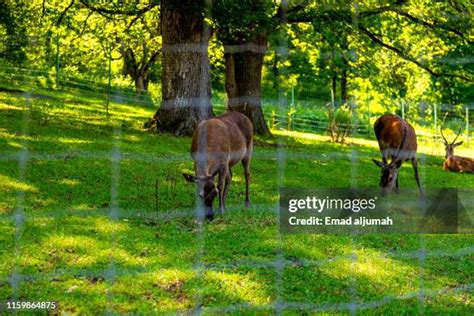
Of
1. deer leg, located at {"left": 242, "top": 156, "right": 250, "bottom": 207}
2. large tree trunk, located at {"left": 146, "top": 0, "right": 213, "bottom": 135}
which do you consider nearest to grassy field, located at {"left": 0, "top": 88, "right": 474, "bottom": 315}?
deer leg, located at {"left": 242, "top": 156, "right": 250, "bottom": 207}

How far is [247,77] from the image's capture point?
52.3ft

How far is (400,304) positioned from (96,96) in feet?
54.0

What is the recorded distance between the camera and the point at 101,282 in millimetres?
5473

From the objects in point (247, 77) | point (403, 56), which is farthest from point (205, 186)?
point (247, 77)

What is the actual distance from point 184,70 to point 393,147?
4468 millimetres

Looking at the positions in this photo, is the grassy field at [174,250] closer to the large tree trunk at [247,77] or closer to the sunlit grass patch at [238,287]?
the sunlit grass patch at [238,287]

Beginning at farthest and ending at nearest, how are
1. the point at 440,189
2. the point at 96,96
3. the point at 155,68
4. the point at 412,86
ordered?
1. the point at 155,68
2. the point at 96,96
3. the point at 412,86
4. the point at 440,189

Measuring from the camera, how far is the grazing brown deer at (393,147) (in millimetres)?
9617

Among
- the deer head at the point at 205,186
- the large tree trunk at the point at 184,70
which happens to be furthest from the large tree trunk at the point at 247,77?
the deer head at the point at 205,186

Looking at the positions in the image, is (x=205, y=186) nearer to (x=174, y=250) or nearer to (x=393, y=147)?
(x=174, y=250)

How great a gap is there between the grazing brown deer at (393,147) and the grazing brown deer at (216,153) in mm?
2122

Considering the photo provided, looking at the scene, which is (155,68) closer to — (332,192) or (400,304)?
(332,192)

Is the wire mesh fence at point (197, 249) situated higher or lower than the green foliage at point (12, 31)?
lower

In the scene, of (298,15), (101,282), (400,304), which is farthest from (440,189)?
(101,282)
